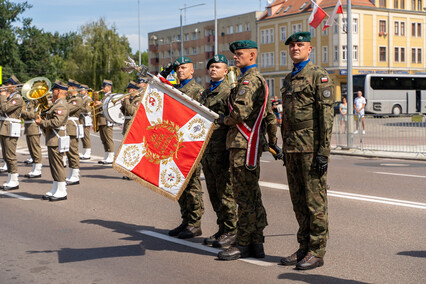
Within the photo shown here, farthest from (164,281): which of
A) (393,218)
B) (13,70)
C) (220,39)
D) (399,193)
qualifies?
(220,39)

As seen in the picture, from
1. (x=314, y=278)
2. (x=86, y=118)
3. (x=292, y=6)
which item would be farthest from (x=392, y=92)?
(x=314, y=278)

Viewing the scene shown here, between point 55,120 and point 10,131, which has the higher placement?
point 55,120

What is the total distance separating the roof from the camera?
68.3 m

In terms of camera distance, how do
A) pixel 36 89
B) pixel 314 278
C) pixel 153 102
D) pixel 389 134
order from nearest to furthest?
pixel 314 278
pixel 153 102
pixel 36 89
pixel 389 134

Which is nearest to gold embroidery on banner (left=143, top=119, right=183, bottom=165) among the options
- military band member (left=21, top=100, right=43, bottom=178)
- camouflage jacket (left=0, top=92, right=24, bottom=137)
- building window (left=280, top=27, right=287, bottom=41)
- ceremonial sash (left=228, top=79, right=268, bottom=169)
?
ceremonial sash (left=228, top=79, right=268, bottom=169)

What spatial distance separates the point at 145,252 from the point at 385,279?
8.41ft

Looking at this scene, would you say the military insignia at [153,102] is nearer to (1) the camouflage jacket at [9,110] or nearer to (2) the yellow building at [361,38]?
(1) the camouflage jacket at [9,110]

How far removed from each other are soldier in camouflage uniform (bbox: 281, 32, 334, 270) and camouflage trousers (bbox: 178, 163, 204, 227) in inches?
69.2

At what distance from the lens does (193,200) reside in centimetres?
754

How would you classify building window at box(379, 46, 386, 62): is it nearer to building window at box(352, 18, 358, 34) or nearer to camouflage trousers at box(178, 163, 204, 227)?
building window at box(352, 18, 358, 34)

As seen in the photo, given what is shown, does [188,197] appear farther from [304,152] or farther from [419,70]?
[419,70]

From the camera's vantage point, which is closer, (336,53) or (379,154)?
(379,154)

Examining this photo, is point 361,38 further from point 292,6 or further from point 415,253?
point 415,253

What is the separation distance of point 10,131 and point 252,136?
7425 mm
